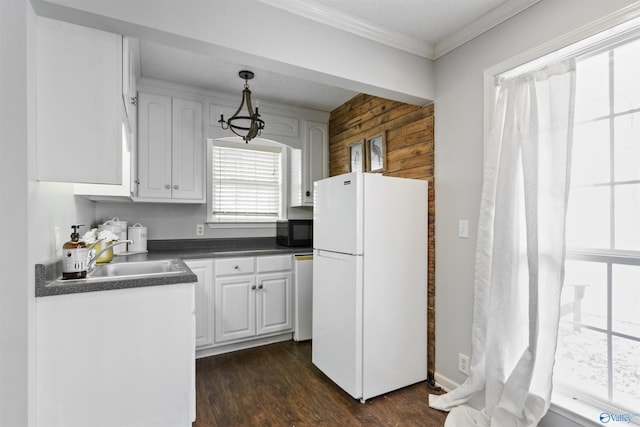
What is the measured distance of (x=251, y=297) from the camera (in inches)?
117

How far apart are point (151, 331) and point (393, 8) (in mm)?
2206

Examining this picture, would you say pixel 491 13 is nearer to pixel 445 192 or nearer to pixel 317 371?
pixel 445 192

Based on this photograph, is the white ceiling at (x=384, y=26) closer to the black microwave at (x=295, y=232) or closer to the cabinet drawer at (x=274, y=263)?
the black microwave at (x=295, y=232)

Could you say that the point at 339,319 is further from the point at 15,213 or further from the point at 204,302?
the point at 15,213

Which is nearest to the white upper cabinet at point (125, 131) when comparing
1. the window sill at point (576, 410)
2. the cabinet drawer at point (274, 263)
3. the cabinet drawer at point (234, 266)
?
the cabinet drawer at point (234, 266)

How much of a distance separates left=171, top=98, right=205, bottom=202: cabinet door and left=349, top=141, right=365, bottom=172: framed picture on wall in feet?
4.83

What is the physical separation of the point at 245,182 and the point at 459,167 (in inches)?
87.1

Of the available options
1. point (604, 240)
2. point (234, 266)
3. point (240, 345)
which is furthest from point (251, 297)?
point (604, 240)

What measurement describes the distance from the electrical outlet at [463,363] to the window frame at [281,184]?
87.9 inches

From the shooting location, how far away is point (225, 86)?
3057 millimetres

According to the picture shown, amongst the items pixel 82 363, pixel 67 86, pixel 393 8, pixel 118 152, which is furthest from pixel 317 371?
pixel 393 8

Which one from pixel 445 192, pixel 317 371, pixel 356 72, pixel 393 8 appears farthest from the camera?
pixel 317 371

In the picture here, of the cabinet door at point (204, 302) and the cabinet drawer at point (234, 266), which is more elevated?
the cabinet drawer at point (234, 266)

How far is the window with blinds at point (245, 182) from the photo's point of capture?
342cm
